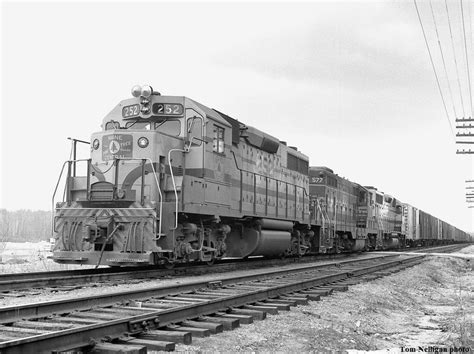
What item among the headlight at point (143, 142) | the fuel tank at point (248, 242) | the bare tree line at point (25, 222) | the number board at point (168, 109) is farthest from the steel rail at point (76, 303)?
the bare tree line at point (25, 222)

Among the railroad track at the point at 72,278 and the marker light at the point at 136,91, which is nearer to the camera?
the railroad track at the point at 72,278

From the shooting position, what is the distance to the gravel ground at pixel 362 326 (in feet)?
18.1

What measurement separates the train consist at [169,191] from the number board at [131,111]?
25 millimetres

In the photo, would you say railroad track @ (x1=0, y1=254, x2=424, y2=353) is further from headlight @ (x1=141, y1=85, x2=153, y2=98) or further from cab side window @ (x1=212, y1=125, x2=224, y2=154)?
headlight @ (x1=141, y1=85, x2=153, y2=98)

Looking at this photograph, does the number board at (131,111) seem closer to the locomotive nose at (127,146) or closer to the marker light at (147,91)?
the marker light at (147,91)

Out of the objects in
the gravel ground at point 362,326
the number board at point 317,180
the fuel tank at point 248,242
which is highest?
the number board at point 317,180

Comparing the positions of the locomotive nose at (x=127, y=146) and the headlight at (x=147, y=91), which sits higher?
the headlight at (x=147, y=91)

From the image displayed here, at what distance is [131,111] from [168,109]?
0.89 meters

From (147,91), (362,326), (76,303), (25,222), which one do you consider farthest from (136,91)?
(25,222)

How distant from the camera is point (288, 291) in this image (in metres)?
9.01

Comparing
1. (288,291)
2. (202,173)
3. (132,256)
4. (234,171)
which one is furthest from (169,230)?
(234,171)

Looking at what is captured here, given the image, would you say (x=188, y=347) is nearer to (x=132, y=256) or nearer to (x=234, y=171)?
(x=132, y=256)

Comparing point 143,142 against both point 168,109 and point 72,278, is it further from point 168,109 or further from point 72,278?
point 72,278

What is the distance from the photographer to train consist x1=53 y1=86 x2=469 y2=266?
10336 millimetres
